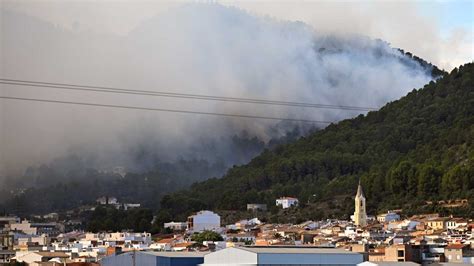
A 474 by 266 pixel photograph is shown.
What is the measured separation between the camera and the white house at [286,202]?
314ft

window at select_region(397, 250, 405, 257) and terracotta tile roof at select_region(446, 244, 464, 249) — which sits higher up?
terracotta tile roof at select_region(446, 244, 464, 249)

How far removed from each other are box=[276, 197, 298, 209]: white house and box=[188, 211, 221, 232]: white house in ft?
20.5

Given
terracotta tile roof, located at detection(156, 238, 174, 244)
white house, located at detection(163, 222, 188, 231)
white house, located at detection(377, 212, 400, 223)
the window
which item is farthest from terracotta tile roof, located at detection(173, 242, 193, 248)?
white house, located at detection(163, 222, 188, 231)

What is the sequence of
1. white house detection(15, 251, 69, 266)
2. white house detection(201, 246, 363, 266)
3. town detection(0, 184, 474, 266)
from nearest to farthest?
white house detection(201, 246, 363, 266), town detection(0, 184, 474, 266), white house detection(15, 251, 69, 266)

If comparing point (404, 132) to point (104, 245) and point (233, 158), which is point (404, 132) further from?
point (104, 245)

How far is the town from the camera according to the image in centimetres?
4972

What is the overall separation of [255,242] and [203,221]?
62.1 ft

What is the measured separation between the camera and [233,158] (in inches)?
5207

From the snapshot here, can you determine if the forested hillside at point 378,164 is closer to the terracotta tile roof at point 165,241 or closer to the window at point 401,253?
the terracotta tile roof at point 165,241

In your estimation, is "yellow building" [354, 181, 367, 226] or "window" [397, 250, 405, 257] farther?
"yellow building" [354, 181, 367, 226]

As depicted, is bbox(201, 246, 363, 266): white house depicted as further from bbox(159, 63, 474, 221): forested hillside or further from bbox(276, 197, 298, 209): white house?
bbox(276, 197, 298, 209): white house

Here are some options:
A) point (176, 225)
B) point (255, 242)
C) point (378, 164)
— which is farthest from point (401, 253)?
point (378, 164)

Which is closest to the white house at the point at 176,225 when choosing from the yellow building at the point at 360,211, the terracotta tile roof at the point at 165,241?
the terracotta tile roof at the point at 165,241

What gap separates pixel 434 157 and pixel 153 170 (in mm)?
27667
